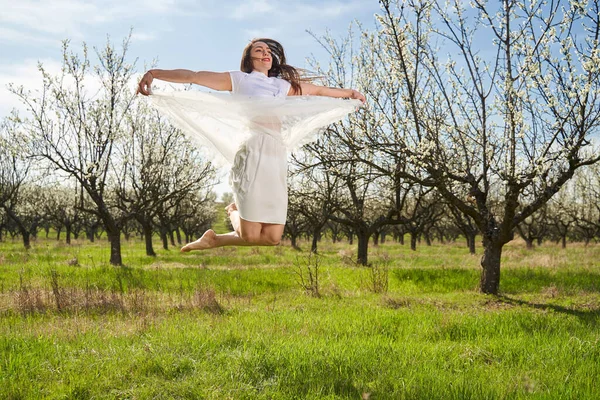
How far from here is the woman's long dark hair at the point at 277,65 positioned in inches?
157

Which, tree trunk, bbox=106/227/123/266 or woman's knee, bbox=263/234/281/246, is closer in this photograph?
woman's knee, bbox=263/234/281/246

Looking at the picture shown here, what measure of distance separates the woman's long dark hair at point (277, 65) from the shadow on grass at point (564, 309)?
6031mm

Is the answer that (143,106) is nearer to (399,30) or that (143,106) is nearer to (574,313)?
(399,30)

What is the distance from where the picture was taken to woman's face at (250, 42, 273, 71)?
3.89 m

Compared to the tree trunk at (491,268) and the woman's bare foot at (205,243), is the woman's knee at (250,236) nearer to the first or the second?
the woman's bare foot at (205,243)

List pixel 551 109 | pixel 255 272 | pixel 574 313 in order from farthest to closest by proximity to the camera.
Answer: pixel 255 272, pixel 551 109, pixel 574 313

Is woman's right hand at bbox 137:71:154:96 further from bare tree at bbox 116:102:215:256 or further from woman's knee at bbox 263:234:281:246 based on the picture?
bare tree at bbox 116:102:215:256

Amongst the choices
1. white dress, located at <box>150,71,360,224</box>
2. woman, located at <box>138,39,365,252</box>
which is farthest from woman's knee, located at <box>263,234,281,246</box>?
white dress, located at <box>150,71,360,224</box>

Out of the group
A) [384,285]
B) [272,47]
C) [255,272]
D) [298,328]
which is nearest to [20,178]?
[255,272]

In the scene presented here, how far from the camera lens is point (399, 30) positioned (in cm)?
879

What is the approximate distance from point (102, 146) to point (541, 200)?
13.8 m

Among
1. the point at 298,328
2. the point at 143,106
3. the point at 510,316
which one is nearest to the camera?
the point at 298,328

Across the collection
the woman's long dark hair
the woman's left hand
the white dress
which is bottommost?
the white dress

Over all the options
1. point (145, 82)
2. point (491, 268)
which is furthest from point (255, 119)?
point (491, 268)
